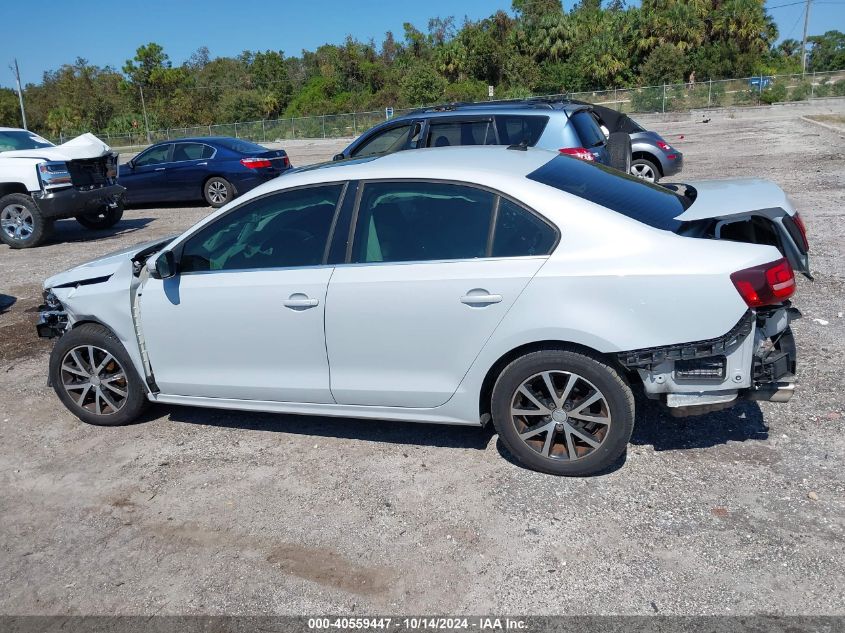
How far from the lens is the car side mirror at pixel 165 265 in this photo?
4547mm

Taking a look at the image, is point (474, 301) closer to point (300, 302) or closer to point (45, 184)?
point (300, 302)

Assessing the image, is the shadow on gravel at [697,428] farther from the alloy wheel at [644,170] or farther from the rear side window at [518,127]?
the alloy wheel at [644,170]

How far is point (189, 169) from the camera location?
1506 cm

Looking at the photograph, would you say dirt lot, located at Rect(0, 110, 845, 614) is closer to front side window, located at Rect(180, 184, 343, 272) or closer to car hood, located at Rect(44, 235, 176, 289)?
car hood, located at Rect(44, 235, 176, 289)

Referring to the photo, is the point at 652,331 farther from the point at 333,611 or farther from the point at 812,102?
the point at 812,102

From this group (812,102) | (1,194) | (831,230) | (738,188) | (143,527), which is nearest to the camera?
(143,527)

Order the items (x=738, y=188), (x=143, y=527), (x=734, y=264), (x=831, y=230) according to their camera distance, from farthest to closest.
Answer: (x=831, y=230) < (x=738, y=188) < (x=143, y=527) < (x=734, y=264)

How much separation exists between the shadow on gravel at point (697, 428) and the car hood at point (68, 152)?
10.3m

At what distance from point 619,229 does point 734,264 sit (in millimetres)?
582

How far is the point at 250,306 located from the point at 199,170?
37.8 feet

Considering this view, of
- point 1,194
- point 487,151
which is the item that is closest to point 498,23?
point 1,194

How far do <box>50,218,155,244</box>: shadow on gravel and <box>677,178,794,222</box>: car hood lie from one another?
11093 millimetres

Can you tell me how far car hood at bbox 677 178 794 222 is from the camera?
389 centimetres

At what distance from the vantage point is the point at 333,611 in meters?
3.23
